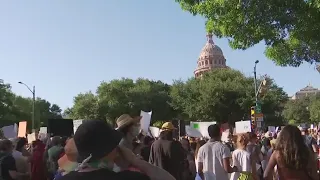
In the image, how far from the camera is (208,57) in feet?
474

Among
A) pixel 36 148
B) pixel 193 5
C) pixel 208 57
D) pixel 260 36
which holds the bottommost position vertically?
pixel 36 148

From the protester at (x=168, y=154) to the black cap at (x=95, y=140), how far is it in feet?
15.1

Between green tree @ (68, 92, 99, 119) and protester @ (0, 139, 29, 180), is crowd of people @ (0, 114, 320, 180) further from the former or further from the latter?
green tree @ (68, 92, 99, 119)

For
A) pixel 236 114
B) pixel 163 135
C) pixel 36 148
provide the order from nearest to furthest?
pixel 163 135, pixel 36 148, pixel 236 114

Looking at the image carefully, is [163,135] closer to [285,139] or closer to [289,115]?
[285,139]

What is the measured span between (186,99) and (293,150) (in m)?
53.1

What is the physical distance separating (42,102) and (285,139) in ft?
310

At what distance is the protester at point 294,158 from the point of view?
4.57 metres

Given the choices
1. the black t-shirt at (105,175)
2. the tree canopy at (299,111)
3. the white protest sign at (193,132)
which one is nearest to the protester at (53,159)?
the black t-shirt at (105,175)

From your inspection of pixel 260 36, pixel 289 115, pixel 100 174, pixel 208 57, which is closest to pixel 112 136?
pixel 100 174

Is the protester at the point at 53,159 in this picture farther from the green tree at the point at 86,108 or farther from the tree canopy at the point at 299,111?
the tree canopy at the point at 299,111

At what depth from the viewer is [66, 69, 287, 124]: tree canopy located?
5388 centimetres

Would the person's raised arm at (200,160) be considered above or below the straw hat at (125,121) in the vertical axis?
below

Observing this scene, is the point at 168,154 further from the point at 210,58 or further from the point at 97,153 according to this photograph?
the point at 210,58
